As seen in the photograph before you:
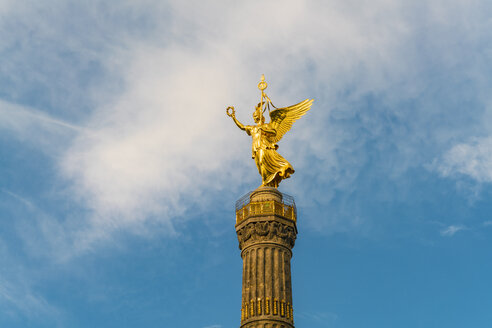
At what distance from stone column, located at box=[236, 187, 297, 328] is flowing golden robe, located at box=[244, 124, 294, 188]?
158 cm

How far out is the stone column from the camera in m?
48.1

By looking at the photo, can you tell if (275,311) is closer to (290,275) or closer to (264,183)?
(290,275)

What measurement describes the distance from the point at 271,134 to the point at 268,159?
291cm

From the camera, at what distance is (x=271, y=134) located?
58.3 metres

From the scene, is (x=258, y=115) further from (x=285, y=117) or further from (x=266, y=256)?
(x=266, y=256)

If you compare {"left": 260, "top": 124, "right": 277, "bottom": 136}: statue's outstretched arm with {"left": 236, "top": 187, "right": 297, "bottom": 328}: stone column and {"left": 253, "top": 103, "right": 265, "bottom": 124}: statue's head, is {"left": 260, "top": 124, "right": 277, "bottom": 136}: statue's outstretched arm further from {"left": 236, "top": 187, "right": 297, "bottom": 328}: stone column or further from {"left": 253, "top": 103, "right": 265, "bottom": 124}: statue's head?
{"left": 236, "top": 187, "right": 297, "bottom": 328}: stone column

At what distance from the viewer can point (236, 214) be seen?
54594 millimetres

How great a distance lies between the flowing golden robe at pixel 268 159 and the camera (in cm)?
5612

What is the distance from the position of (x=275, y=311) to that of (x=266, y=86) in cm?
2321

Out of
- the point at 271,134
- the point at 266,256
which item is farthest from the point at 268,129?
the point at 266,256

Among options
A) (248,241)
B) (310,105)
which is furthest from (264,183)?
(310,105)

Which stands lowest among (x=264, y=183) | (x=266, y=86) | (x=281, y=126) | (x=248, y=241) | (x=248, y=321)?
(x=248, y=321)

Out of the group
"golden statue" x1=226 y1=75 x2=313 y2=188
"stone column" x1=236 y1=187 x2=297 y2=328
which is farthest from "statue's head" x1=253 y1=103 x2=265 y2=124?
"stone column" x1=236 y1=187 x2=297 y2=328

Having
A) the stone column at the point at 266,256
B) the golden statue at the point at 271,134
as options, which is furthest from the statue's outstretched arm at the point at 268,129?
the stone column at the point at 266,256
